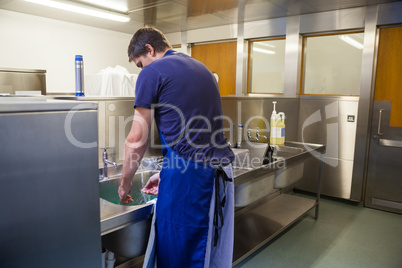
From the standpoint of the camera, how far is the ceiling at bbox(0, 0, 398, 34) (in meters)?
3.53

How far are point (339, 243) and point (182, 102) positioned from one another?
7.43 ft

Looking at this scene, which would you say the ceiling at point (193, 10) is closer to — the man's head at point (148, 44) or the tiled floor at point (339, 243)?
the man's head at point (148, 44)

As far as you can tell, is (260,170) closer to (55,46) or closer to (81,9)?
(81,9)

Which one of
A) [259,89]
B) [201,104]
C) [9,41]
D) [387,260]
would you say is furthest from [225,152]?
[9,41]

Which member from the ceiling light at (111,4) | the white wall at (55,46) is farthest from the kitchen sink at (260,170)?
the white wall at (55,46)

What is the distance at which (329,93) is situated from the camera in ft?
13.2

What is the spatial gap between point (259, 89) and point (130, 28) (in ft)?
8.04

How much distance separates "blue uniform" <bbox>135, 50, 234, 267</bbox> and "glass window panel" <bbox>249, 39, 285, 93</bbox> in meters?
3.17

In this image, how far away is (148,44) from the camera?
1.54 metres

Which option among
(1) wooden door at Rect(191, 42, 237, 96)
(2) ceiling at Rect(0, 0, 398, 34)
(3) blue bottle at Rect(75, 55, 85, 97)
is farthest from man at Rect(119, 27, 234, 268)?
(1) wooden door at Rect(191, 42, 237, 96)

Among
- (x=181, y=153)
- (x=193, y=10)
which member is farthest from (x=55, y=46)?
(x=181, y=153)

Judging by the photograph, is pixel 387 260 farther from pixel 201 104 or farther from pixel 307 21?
pixel 307 21

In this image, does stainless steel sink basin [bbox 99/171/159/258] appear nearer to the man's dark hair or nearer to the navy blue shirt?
the navy blue shirt

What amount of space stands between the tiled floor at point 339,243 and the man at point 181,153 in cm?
116
